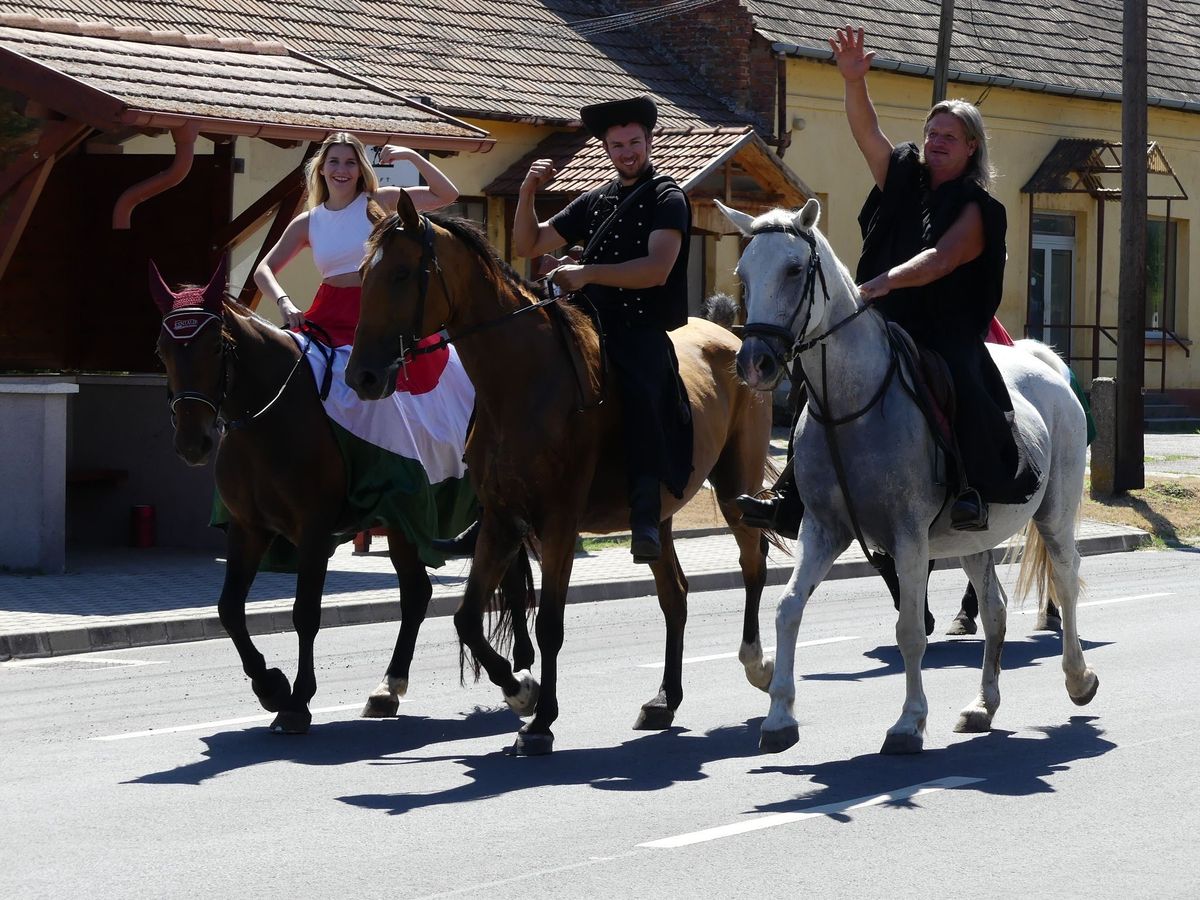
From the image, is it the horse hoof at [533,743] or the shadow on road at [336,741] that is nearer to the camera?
the shadow on road at [336,741]

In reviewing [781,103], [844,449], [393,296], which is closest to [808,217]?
[844,449]

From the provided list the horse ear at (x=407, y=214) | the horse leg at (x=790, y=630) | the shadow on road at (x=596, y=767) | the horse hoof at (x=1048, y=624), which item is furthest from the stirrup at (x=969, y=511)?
the horse hoof at (x=1048, y=624)

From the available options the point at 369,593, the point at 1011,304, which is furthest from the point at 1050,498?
the point at 1011,304

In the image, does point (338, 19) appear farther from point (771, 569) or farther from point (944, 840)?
point (944, 840)

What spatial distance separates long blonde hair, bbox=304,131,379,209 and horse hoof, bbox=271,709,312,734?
106 inches

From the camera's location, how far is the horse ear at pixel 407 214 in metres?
7.87

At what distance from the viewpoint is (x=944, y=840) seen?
651 cm

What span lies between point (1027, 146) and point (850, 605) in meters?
20.1

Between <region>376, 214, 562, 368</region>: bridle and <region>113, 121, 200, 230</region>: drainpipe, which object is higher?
<region>113, 121, 200, 230</region>: drainpipe

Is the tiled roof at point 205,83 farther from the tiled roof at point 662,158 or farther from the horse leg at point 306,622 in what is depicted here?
the horse leg at point 306,622

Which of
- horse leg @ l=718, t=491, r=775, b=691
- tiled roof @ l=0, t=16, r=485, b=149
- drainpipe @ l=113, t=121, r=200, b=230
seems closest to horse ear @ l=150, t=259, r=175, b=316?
horse leg @ l=718, t=491, r=775, b=691

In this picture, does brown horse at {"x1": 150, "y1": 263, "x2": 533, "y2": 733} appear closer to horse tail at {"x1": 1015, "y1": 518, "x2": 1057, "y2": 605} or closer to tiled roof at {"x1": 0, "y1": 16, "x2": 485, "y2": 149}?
horse tail at {"x1": 1015, "y1": 518, "x2": 1057, "y2": 605}

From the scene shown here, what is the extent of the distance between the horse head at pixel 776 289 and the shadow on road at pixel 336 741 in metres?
2.43

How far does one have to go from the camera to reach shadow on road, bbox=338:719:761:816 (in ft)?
24.1
